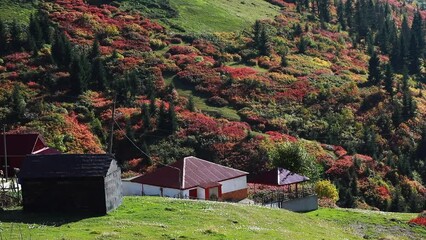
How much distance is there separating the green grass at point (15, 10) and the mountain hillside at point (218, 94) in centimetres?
192

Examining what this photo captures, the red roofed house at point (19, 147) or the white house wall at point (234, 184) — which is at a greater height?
the red roofed house at point (19, 147)

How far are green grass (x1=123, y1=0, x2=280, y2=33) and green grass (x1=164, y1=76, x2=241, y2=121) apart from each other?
1164 inches

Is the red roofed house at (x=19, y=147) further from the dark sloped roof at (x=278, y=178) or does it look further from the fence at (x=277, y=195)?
the dark sloped roof at (x=278, y=178)

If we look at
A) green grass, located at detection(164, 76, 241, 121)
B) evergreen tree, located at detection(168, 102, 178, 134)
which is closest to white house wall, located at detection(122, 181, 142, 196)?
evergreen tree, located at detection(168, 102, 178, 134)

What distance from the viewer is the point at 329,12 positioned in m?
162

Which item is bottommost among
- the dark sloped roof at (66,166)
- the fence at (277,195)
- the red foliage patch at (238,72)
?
the fence at (277,195)

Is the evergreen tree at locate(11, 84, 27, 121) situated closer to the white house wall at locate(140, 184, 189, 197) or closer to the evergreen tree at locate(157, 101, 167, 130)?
the evergreen tree at locate(157, 101, 167, 130)

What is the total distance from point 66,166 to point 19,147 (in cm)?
2260

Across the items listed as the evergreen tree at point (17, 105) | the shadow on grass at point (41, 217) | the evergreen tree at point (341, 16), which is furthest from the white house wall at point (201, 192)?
the evergreen tree at point (341, 16)

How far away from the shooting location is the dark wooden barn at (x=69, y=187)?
3947 cm

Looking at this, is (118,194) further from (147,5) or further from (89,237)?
(147,5)

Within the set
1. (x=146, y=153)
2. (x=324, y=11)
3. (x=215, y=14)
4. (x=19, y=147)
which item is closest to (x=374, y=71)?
(x=215, y=14)

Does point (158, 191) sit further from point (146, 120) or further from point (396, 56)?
point (396, 56)

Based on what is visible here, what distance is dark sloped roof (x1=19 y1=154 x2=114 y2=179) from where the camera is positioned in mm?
39719
